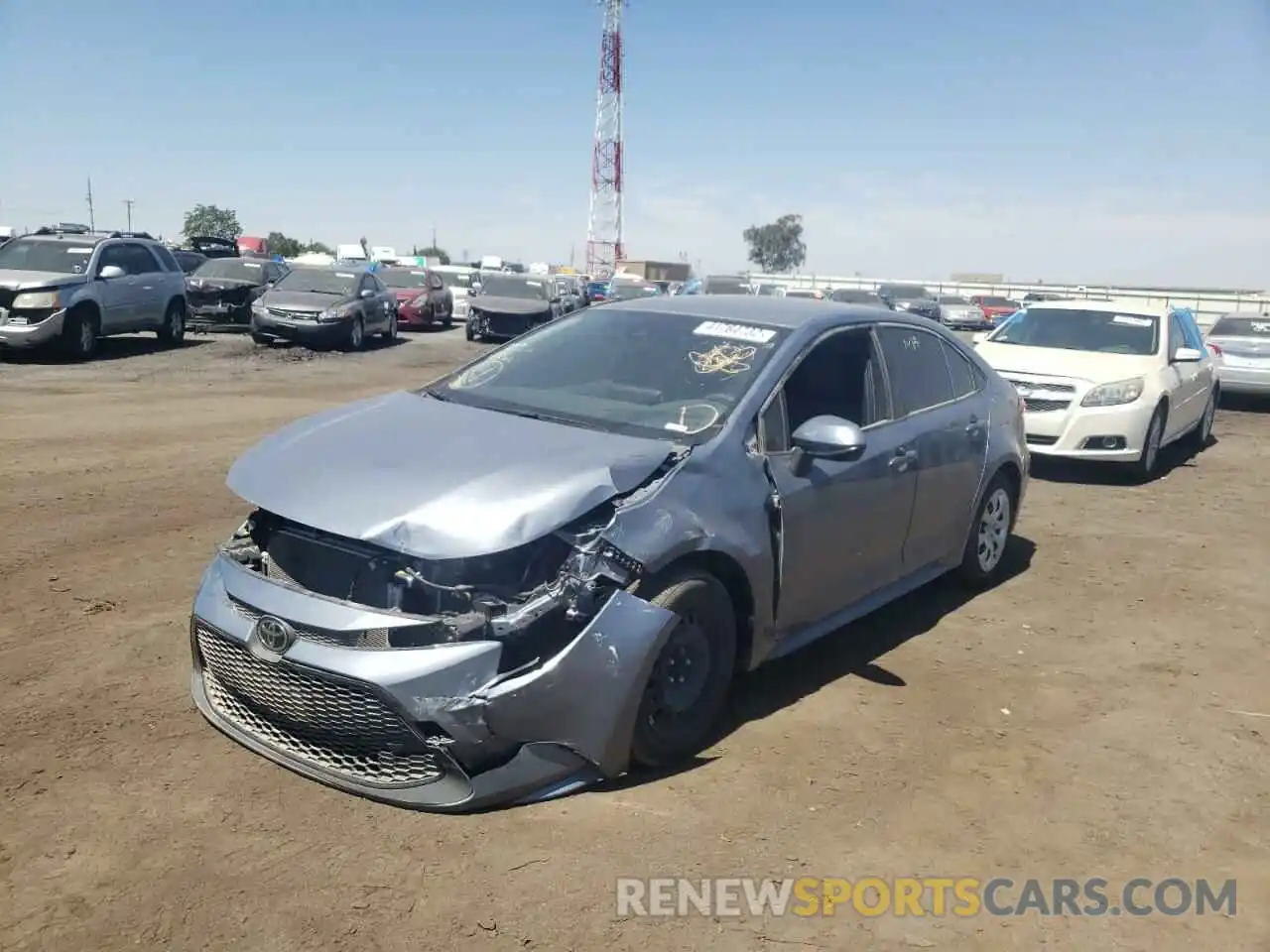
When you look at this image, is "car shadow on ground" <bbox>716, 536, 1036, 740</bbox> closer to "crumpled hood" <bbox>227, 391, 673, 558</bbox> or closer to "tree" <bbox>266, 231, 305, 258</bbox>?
"crumpled hood" <bbox>227, 391, 673, 558</bbox>

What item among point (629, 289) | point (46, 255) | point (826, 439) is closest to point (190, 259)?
point (46, 255)

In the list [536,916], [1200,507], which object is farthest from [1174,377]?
[536,916]

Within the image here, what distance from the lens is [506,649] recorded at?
340cm

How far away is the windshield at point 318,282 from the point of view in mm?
20109

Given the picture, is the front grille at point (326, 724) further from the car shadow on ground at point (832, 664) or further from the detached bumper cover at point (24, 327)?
the detached bumper cover at point (24, 327)

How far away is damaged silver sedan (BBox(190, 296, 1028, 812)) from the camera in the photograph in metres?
3.41

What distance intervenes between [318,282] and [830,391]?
17248 mm

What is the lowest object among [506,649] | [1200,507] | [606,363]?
[1200,507]

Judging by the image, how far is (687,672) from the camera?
13.0 feet

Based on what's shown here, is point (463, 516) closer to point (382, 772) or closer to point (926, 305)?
point (382, 772)

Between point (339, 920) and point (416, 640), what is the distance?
823 mm

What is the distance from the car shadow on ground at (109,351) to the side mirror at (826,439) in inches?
578

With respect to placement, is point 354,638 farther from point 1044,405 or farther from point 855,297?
point 855,297

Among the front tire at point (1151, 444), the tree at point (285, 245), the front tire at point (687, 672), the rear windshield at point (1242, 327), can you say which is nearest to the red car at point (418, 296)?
the rear windshield at point (1242, 327)
